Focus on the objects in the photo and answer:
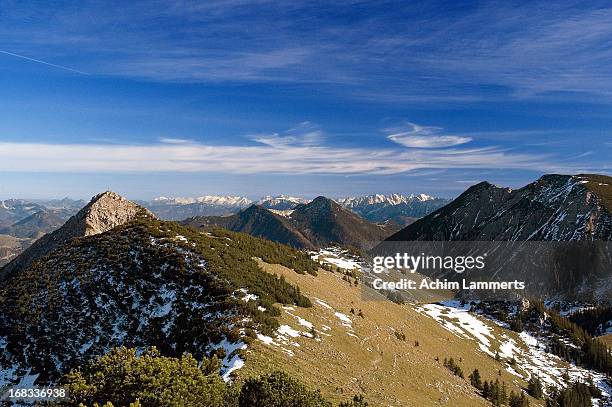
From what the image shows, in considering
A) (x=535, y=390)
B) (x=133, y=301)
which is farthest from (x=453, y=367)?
(x=133, y=301)

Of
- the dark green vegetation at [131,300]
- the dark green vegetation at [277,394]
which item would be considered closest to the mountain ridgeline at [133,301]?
the dark green vegetation at [131,300]

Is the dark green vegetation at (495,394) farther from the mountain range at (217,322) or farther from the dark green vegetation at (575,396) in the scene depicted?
the dark green vegetation at (575,396)

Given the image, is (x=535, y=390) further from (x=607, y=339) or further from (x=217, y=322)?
(x=607, y=339)

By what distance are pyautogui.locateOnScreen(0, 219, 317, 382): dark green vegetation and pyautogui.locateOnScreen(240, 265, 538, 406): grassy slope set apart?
5.65 meters

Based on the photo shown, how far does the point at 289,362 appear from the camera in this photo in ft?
138

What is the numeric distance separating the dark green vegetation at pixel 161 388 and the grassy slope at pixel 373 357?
33.0 ft

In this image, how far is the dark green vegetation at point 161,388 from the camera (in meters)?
22.6

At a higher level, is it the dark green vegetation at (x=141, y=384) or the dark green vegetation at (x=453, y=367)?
the dark green vegetation at (x=141, y=384)

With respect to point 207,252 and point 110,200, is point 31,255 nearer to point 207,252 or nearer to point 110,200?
point 110,200

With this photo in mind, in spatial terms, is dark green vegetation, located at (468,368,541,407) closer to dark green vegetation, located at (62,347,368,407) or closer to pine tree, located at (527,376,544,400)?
pine tree, located at (527,376,544,400)

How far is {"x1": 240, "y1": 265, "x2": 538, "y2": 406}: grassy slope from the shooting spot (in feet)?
137

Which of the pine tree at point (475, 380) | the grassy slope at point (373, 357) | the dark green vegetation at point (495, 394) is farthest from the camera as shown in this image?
the pine tree at point (475, 380)

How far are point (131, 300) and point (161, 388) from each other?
3477 centimetres

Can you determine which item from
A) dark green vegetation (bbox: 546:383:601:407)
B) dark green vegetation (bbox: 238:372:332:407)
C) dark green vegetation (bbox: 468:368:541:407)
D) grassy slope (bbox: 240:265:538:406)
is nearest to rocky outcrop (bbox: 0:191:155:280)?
grassy slope (bbox: 240:265:538:406)
